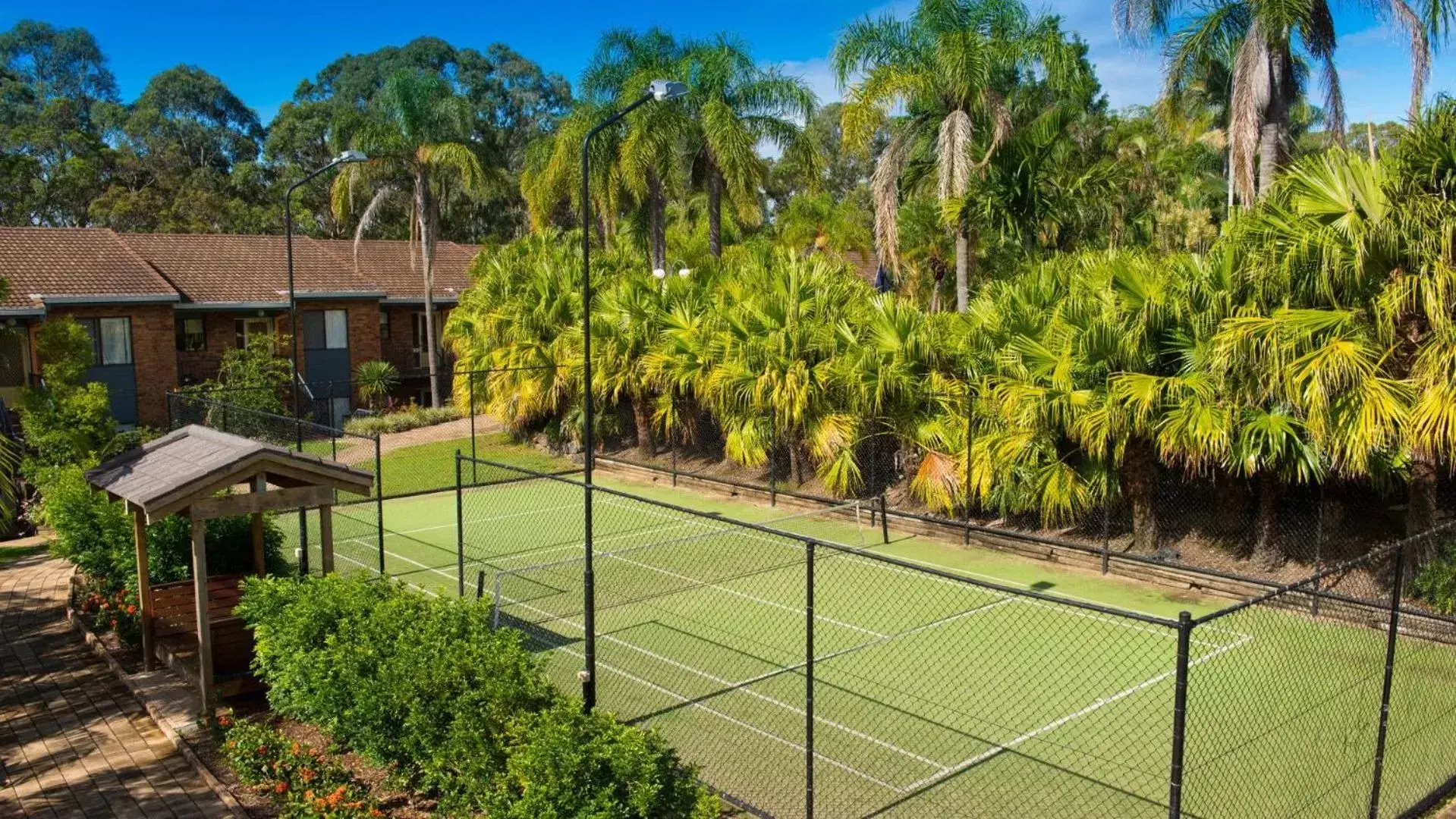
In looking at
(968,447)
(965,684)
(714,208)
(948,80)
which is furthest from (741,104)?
(965,684)

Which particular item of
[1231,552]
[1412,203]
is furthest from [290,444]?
[1412,203]

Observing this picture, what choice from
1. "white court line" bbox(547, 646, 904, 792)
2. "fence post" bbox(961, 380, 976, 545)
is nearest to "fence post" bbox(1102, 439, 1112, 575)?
"fence post" bbox(961, 380, 976, 545)

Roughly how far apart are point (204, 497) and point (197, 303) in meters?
25.9

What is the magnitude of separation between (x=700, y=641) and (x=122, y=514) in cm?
745

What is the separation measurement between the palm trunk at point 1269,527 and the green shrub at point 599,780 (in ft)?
34.5

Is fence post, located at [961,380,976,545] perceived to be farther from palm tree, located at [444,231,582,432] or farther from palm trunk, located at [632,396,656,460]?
palm tree, located at [444,231,582,432]

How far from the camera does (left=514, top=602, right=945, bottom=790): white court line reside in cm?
967

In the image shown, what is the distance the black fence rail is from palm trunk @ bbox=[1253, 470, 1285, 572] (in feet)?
1.88

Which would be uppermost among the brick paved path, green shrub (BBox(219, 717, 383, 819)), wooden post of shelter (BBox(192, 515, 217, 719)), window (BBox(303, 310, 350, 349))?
window (BBox(303, 310, 350, 349))

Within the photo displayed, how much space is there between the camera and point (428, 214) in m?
36.9

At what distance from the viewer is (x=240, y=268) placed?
120 feet

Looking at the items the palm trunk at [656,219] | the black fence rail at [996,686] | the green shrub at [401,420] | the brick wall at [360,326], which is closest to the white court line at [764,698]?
the black fence rail at [996,686]

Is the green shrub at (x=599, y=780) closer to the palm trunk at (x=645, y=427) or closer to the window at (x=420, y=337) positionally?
the palm trunk at (x=645, y=427)

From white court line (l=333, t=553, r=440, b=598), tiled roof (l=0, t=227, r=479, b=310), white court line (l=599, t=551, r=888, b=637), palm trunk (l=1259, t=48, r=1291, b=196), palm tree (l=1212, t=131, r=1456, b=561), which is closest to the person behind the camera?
palm tree (l=1212, t=131, r=1456, b=561)
